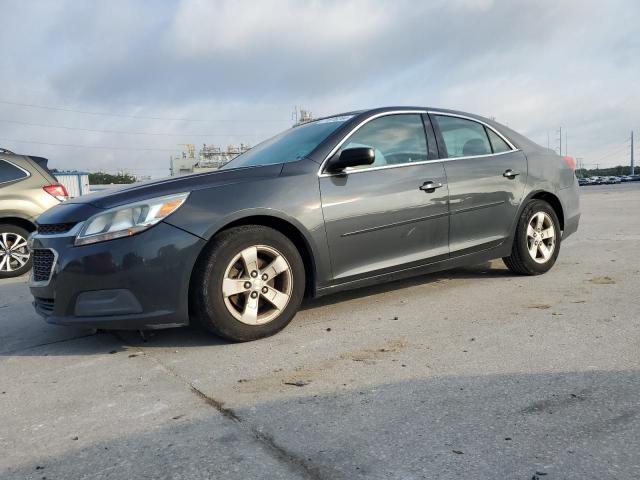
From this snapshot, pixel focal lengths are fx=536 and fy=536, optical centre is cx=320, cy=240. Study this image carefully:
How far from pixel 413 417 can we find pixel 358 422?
0.23 metres

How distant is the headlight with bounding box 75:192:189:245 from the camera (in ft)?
10.1

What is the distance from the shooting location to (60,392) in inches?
107

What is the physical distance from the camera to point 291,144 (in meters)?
4.23

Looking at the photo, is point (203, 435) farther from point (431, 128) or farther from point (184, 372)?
point (431, 128)

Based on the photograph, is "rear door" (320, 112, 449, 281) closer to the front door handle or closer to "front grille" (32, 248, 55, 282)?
the front door handle

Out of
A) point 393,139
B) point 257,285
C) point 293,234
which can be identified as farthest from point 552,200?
point 257,285

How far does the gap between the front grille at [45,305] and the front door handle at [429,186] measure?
105 inches

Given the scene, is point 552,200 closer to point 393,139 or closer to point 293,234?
point 393,139

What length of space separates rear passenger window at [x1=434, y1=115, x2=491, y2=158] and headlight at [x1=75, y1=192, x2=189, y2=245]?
242 cm

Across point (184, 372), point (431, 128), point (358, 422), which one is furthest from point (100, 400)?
point (431, 128)

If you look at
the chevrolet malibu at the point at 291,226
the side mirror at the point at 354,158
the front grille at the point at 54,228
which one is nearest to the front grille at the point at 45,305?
the chevrolet malibu at the point at 291,226

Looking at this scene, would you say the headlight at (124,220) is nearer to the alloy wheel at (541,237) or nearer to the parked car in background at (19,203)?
the alloy wheel at (541,237)

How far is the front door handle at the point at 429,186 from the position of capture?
4090 mm

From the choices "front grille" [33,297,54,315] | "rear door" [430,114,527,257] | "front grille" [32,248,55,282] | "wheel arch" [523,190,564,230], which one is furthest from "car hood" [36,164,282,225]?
"wheel arch" [523,190,564,230]
